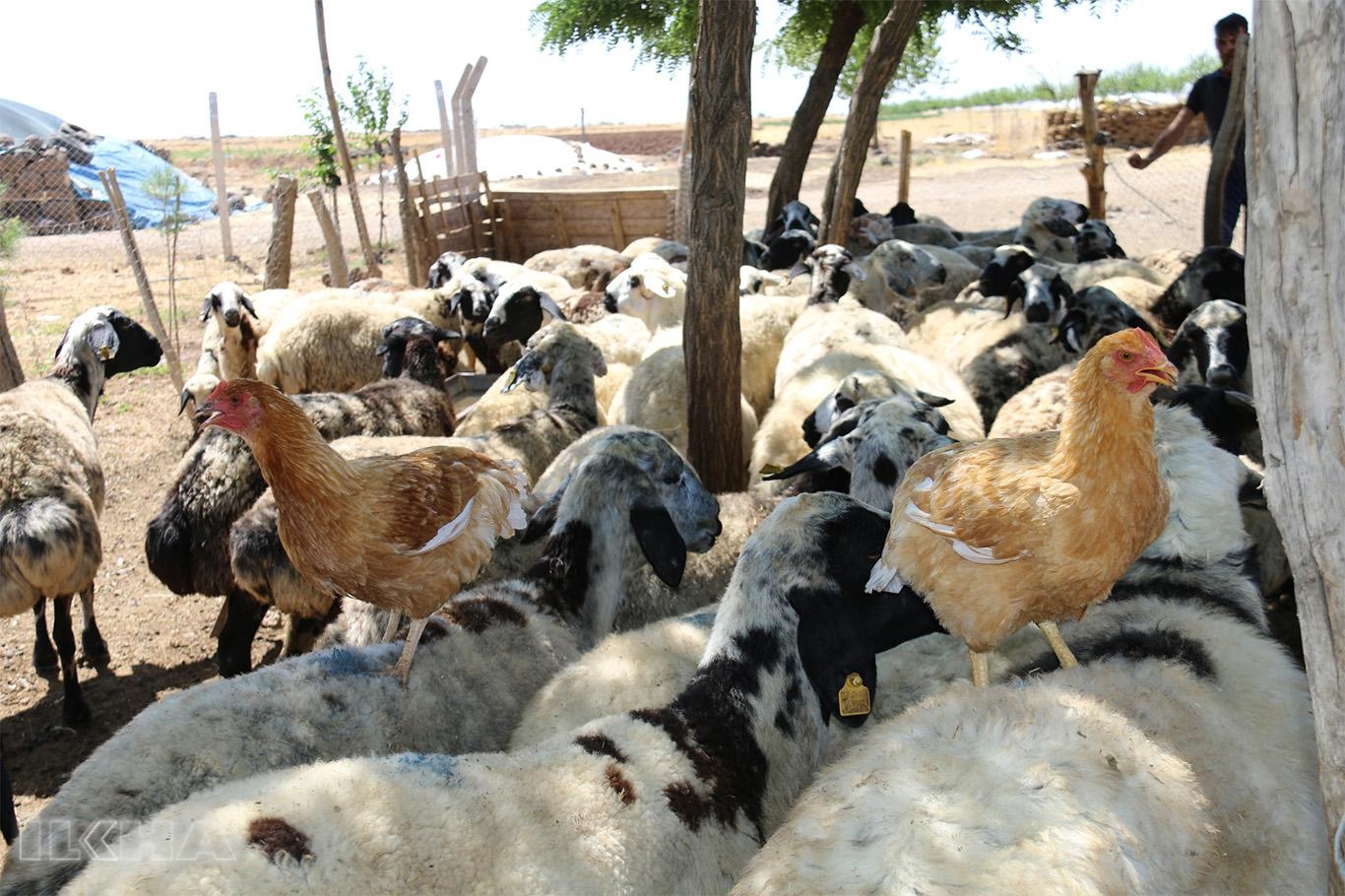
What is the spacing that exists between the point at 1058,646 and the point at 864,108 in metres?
7.34

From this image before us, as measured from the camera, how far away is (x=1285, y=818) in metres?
2.50

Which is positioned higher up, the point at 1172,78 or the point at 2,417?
the point at 1172,78

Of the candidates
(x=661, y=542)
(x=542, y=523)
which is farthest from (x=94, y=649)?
(x=661, y=542)

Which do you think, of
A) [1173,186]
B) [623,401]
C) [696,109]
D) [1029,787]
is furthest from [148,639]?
[1173,186]

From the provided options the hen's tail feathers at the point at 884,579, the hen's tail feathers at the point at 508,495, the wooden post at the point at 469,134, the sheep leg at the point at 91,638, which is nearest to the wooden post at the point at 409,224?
the wooden post at the point at 469,134

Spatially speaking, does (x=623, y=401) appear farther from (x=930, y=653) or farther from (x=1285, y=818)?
(x=1285, y=818)

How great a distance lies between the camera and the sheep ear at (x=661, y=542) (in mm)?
3898

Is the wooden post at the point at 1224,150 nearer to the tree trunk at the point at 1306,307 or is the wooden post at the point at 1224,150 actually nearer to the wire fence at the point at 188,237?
the wire fence at the point at 188,237

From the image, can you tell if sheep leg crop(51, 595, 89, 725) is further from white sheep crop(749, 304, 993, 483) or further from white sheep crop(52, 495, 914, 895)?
white sheep crop(749, 304, 993, 483)

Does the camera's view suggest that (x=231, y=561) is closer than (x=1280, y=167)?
No

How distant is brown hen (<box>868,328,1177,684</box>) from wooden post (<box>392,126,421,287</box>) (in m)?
10.9

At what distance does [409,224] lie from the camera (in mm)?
12789

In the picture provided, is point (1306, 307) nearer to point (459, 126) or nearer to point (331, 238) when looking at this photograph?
point (331, 238)

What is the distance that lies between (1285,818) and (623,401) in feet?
15.8
